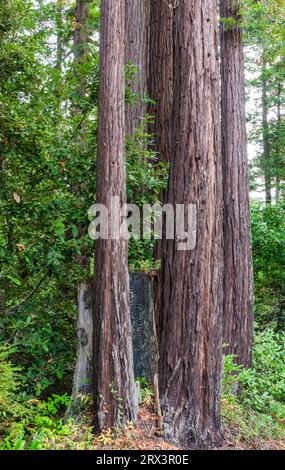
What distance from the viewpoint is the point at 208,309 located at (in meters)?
3.91

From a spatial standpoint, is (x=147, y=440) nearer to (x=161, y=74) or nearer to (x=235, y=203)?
(x=235, y=203)

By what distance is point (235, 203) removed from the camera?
6.14 meters

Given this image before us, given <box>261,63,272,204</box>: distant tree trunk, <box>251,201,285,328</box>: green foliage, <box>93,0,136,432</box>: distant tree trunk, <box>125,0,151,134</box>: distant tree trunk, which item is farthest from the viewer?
<box>261,63,272,204</box>: distant tree trunk

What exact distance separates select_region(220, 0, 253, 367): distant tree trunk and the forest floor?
1724 mm

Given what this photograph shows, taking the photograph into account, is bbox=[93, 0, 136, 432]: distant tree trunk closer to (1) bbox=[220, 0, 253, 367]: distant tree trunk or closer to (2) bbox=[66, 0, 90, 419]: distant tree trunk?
(2) bbox=[66, 0, 90, 419]: distant tree trunk

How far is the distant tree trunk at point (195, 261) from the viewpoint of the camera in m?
3.81

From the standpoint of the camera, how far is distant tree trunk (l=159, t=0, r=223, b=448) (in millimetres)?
3809

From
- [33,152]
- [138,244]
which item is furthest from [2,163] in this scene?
[138,244]

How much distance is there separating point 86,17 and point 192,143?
522 centimetres

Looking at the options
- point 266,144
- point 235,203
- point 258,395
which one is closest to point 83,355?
point 258,395

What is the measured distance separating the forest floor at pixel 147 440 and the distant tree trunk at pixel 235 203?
5.66ft

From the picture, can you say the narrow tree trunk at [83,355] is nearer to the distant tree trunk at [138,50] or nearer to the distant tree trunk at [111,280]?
the distant tree trunk at [111,280]

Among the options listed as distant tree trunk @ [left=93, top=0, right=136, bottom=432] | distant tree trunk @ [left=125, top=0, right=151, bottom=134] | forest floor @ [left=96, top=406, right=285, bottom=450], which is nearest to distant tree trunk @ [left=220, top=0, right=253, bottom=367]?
distant tree trunk @ [left=125, top=0, right=151, bottom=134]

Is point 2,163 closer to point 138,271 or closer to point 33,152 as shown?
point 33,152
